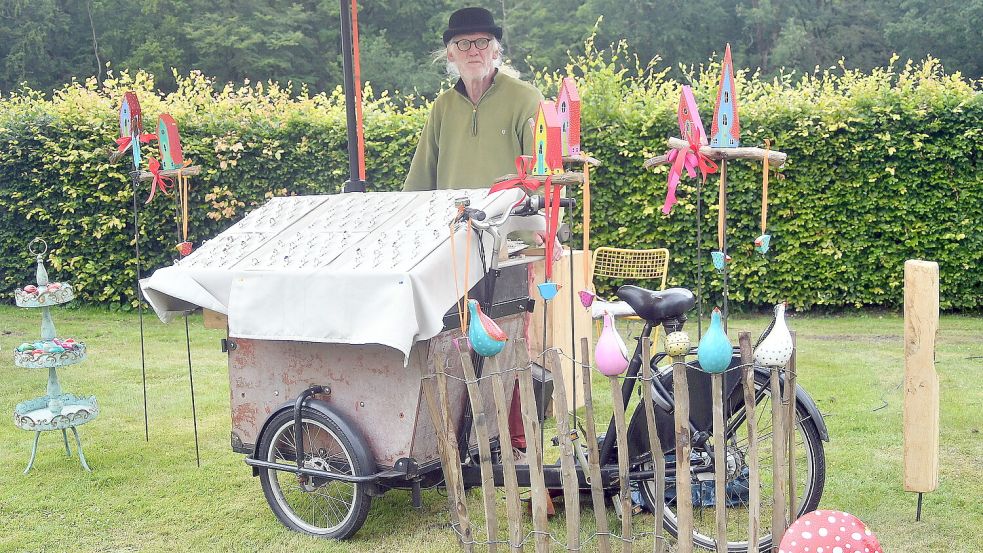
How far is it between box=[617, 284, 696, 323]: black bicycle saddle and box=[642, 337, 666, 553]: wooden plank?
187 mm

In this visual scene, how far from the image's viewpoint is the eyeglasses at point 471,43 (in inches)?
158

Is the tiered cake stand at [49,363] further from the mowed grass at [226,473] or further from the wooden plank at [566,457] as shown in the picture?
the wooden plank at [566,457]

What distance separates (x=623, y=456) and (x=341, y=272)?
1.05m

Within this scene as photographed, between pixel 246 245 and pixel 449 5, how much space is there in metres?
17.5

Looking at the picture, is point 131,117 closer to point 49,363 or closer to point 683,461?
point 49,363

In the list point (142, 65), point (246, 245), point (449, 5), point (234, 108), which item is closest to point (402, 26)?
point (449, 5)

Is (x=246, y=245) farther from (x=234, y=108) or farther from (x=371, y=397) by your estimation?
(x=234, y=108)

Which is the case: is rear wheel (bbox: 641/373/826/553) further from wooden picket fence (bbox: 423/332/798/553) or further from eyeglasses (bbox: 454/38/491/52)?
eyeglasses (bbox: 454/38/491/52)

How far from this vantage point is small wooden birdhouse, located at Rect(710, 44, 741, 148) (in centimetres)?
281

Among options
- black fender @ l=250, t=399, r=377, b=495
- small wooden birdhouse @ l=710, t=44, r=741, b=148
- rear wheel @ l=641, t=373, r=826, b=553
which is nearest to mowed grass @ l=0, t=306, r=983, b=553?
rear wheel @ l=641, t=373, r=826, b=553

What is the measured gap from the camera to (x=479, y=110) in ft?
13.5

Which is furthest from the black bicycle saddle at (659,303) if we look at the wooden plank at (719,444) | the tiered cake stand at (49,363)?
the tiered cake stand at (49,363)

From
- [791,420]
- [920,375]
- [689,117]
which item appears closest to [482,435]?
[791,420]

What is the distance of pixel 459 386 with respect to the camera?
3297 mm
